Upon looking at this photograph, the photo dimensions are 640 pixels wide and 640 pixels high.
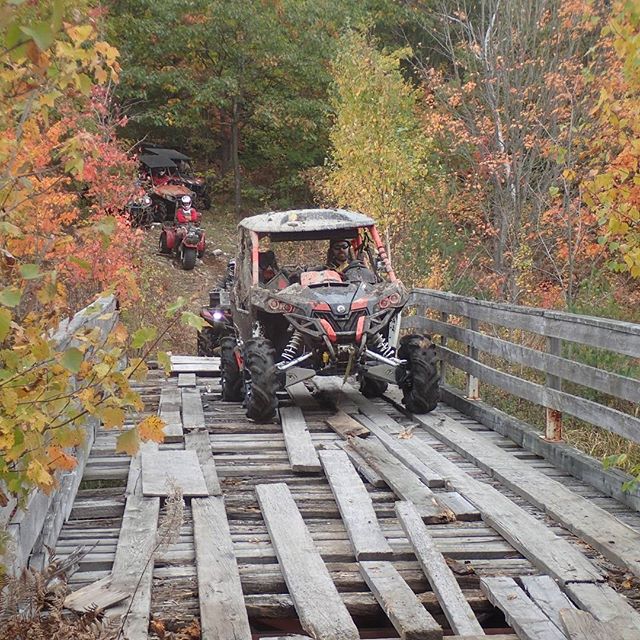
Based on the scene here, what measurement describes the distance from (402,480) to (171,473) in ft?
5.09

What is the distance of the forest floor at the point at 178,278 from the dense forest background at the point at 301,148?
25 centimetres

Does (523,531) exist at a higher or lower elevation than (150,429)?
lower

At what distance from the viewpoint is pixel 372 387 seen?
9.65 metres

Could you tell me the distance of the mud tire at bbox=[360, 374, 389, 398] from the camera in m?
9.62

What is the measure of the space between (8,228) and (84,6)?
0.84 metres

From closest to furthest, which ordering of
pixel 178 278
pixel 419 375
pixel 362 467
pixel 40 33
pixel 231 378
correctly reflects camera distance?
pixel 40 33 → pixel 362 467 → pixel 419 375 → pixel 231 378 → pixel 178 278

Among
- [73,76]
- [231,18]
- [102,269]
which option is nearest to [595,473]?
[73,76]

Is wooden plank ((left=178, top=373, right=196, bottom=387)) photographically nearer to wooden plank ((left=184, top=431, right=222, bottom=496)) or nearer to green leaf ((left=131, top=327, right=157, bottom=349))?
wooden plank ((left=184, top=431, right=222, bottom=496))

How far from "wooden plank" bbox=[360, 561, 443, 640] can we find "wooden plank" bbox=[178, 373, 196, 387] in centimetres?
576

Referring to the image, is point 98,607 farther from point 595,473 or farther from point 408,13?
point 408,13

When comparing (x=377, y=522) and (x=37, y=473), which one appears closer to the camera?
(x=37, y=473)

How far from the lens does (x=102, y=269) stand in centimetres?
1384

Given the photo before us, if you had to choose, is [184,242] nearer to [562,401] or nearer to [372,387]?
[372,387]

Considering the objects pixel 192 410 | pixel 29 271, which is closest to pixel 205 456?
pixel 192 410
